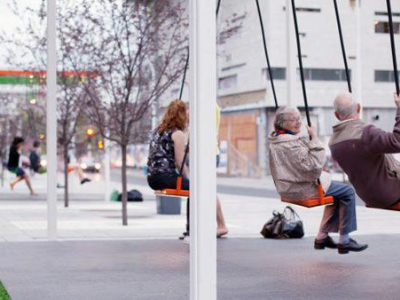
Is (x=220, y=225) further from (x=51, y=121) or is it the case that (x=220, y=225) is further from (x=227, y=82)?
(x=227, y=82)

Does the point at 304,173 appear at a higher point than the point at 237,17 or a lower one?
lower

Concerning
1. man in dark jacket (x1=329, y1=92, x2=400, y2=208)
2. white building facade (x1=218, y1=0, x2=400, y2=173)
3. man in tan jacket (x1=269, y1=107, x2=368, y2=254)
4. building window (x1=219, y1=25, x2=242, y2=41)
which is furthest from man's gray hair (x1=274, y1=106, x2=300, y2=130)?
white building facade (x1=218, y1=0, x2=400, y2=173)

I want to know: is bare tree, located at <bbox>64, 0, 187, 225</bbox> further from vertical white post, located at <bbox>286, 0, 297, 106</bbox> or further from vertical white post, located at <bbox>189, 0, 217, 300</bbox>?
vertical white post, located at <bbox>189, 0, 217, 300</bbox>

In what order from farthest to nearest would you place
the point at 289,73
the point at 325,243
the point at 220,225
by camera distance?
the point at 289,73 < the point at 220,225 < the point at 325,243

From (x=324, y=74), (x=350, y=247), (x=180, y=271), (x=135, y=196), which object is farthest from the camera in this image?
(x=324, y=74)

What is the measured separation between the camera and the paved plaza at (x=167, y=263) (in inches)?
334

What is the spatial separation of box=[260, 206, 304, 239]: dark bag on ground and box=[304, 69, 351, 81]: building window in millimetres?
43708

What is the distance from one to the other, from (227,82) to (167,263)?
1878 inches

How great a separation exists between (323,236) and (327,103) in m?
47.5

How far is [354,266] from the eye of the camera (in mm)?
10492

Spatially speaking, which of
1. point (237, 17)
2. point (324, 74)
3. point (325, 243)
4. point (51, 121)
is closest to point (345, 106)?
point (325, 243)

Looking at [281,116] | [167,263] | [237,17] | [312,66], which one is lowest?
[167,263]

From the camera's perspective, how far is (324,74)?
192 ft

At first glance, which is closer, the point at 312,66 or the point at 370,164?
the point at 370,164
